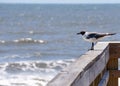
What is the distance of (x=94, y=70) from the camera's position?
3828mm

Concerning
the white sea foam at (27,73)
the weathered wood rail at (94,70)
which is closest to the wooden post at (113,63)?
the weathered wood rail at (94,70)

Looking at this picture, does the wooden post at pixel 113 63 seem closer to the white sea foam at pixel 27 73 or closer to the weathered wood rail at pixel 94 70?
the weathered wood rail at pixel 94 70

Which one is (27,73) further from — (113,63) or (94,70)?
(94,70)

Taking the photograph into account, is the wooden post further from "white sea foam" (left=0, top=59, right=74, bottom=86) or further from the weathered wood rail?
"white sea foam" (left=0, top=59, right=74, bottom=86)

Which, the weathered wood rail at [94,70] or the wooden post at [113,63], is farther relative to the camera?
the wooden post at [113,63]

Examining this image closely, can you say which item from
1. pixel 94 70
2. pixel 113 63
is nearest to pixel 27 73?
pixel 113 63

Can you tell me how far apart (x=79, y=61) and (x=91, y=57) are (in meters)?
0.24

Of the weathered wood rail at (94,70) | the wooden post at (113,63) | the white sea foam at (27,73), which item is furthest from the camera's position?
the white sea foam at (27,73)

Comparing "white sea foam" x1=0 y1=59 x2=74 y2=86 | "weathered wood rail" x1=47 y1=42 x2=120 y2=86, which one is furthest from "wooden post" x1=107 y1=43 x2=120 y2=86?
"white sea foam" x1=0 y1=59 x2=74 y2=86

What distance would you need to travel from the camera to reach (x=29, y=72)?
17.6 metres

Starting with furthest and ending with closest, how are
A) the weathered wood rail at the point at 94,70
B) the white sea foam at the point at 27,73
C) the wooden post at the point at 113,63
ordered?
1. the white sea foam at the point at 27,73
2. the wooden post at the point at 113,63
3. the weathered wood rail at the point at 94,70

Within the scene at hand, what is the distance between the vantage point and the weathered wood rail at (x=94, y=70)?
10.3ft

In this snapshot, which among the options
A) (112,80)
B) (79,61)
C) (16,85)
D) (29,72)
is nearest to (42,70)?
(29,72)

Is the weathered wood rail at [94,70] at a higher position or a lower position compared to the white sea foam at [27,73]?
higher
